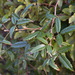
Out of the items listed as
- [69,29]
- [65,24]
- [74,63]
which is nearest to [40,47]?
[69,29]

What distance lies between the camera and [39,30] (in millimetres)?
1066

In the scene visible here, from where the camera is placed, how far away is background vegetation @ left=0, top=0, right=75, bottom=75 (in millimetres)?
1034

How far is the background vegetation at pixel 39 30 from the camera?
1.03 m

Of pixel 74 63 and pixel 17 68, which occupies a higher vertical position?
pixel 74 63

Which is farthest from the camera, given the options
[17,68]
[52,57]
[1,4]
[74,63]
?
[17,68]

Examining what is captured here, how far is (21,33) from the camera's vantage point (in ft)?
4.50

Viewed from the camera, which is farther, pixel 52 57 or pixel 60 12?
pixel 60 12

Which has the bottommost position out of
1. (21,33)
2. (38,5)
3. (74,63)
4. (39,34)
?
(74,63)

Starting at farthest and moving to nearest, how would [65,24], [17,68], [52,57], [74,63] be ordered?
[17,68]
[74,63]
[65,24]
[52,57]

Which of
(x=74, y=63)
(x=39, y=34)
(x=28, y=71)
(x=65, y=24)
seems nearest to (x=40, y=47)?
(x=39, y=34)

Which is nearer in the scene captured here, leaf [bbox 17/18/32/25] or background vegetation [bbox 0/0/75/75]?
background vegetation [bbox 0/0/75/75]

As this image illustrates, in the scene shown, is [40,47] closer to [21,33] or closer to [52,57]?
[52,57]

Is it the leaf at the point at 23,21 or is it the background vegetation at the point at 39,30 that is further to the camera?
the leaf at the point at 23,21

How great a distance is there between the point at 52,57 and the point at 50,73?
1.87ft
